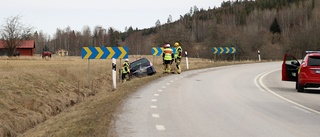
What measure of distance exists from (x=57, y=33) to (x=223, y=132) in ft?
530

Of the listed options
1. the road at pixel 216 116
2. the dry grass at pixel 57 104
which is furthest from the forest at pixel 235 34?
the road at pixel 216 116

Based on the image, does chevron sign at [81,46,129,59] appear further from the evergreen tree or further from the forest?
the evergreen tree

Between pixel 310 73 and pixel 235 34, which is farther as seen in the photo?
pixel 235 34

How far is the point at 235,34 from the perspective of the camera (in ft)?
176

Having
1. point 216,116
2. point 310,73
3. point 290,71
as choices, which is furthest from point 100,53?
point 216,116

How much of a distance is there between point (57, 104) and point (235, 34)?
138 ft

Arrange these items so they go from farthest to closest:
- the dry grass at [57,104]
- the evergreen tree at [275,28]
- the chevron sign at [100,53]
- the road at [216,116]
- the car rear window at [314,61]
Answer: the evergreen tree at [275,28], the chevron sign at [100,53], the car rear window at [314,61], the dry grass at [57,104], the road at [216,116]

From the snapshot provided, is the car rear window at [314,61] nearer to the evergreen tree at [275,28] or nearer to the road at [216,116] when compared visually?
the road at [216,116]

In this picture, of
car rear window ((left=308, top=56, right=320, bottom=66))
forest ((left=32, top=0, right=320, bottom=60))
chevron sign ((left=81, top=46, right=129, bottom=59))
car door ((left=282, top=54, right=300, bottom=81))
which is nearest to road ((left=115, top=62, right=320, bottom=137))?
car rear window ((left=308, top=56, right=320, bottom=66))

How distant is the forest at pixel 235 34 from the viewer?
51.5 m

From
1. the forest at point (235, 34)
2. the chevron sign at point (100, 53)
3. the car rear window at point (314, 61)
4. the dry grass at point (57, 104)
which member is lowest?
the dry grass at point (57, 104)

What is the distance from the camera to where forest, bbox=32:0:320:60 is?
5153 centimetres

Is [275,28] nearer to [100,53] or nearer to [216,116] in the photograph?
[100,53]

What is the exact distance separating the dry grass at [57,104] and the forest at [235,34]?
22765mm
